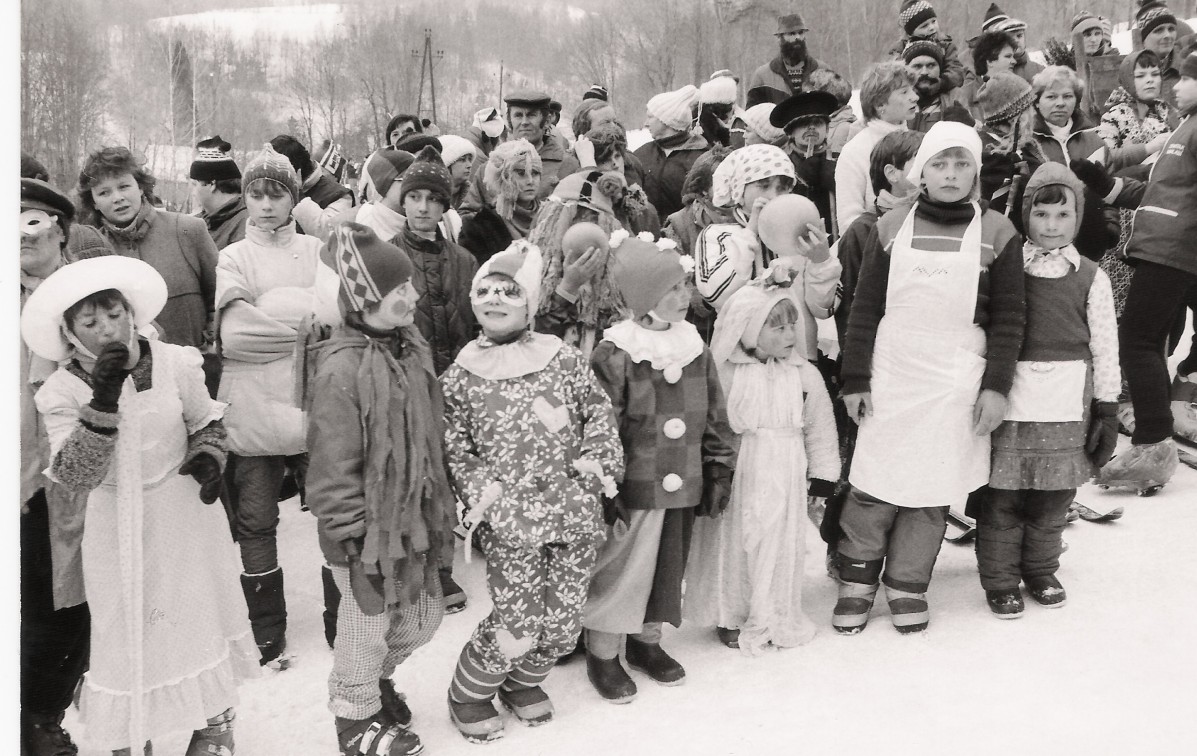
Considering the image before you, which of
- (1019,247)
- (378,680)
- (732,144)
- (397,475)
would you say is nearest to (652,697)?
(378,680)

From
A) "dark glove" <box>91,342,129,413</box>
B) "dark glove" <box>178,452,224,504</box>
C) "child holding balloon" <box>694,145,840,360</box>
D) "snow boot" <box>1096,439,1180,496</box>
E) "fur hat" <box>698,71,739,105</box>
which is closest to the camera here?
"dark glove" <box>91,342,129,413</box>

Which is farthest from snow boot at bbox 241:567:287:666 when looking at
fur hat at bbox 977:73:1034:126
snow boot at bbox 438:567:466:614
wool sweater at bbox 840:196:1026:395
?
fur hat at bbox 977:73:1034:126

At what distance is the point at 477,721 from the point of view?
3.11m

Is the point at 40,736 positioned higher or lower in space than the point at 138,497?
lower

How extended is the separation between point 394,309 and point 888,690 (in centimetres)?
216

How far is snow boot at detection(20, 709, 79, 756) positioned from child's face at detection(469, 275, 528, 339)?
5.95 ft

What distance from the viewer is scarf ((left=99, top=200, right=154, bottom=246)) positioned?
382 cm

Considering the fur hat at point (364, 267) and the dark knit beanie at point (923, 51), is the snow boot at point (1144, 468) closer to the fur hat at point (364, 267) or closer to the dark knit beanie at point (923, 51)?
the dark knit beanie at point (923, 51)

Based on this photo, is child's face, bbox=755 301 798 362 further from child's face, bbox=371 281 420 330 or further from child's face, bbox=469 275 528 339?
child's face, bbox=371 281 420 330

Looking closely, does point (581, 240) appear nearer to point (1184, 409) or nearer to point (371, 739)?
point (371, 739)

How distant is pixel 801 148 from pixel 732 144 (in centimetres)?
157

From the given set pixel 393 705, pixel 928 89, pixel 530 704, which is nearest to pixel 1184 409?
pixel 928 89

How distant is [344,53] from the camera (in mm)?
24109

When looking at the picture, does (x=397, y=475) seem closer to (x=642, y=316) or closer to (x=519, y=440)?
(x=519, y=440)
